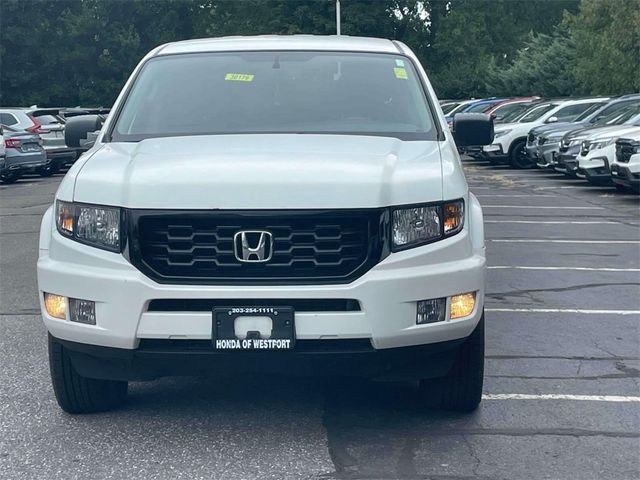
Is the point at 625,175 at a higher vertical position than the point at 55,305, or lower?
lower

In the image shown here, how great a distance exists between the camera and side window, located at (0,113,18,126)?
2431cm

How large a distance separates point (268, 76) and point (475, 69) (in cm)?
5622

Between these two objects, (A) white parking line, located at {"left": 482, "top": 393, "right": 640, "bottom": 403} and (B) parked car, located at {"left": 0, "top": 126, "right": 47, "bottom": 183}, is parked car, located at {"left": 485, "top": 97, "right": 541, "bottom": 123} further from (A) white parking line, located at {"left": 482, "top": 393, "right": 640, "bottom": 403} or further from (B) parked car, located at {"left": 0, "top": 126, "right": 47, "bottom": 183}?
(A) white parking line, located at {"left": 482, "top": 393, "right": 640, "bottom": 403}

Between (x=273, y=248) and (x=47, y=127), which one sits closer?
(x=273, y=248)

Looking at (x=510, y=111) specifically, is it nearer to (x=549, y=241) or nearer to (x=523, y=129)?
(x=523, y=129)

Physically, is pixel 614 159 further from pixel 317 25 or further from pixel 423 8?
pixel 423 8

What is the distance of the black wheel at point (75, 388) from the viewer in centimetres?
546

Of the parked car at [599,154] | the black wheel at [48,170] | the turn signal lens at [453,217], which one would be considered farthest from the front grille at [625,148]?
the black wheel at [48,170]

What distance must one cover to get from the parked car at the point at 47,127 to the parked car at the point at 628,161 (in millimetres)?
11738

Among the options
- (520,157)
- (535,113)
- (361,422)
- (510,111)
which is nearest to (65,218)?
(361,422)

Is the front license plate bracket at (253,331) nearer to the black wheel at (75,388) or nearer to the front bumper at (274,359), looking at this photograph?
the front bumper at (274,359)

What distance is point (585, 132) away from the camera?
2131 centimetres

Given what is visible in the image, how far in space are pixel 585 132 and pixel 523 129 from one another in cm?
539

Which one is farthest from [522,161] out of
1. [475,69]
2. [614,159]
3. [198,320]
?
[475,69]
